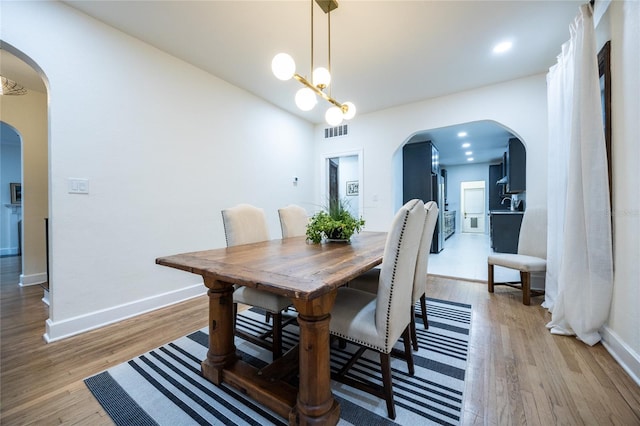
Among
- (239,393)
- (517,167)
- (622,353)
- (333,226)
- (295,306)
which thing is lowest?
(239,393)

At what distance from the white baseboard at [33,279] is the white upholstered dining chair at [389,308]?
4401mm

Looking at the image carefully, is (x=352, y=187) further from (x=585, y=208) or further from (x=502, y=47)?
(x=585, y=208)

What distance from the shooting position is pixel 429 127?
3.79 metres

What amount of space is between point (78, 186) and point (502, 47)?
416cm

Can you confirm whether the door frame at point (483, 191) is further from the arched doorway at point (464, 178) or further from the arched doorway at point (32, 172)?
the arched doorway at point (32, 172)

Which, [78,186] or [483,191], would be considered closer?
[78,186]

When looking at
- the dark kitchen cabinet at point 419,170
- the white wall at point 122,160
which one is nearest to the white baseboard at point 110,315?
the white wall at point 122,160

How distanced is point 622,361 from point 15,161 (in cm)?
989

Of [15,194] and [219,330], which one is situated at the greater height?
[15,194]

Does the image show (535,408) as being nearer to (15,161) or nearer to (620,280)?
(620,280)

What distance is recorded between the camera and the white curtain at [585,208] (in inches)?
68.6

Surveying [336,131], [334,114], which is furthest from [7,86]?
[336,131]

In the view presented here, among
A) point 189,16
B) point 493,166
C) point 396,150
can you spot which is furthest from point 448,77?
point 493,166

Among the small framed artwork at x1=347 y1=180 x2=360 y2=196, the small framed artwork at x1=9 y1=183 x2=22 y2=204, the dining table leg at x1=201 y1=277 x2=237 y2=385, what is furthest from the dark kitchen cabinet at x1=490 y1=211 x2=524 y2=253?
the small framed artwork at x1=9 y1=183 x2=22 y2=204
